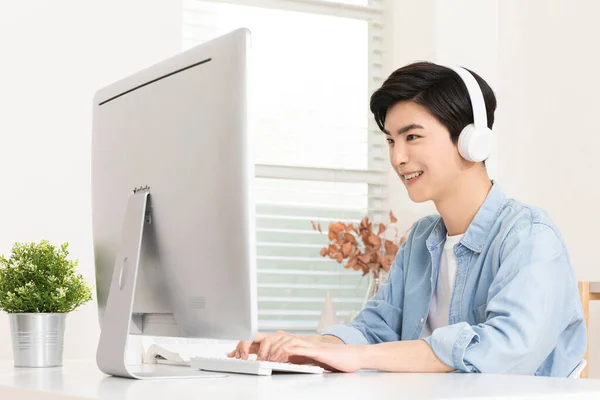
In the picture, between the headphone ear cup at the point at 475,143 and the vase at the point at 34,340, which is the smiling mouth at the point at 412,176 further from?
the vase at the point at 34,340

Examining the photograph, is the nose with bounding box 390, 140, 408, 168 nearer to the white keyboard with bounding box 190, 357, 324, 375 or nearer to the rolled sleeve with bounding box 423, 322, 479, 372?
→ the rolled sleeve with bounding box 423, 322, 479, 372

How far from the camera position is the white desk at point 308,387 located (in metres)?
1.09

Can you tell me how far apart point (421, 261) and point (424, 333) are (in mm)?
173

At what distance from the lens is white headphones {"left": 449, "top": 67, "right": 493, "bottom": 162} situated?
183 cm

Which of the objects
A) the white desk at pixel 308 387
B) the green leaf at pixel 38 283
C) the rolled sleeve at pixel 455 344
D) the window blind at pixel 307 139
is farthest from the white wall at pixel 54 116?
the rolled sleeve at pixel 455 344

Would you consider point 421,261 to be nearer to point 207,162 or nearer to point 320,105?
point 207,162

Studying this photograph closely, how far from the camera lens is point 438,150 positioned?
6.14ft

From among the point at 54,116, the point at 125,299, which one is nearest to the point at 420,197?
the point at 125,299

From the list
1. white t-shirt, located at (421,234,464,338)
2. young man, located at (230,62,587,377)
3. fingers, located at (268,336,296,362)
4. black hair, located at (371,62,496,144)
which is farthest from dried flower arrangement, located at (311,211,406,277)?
fingers, located at (268,336,296,362)

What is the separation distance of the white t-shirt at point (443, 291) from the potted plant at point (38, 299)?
29.7 inches

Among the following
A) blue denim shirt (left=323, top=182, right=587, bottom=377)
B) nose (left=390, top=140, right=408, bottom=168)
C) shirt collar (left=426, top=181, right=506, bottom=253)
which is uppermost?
→ nose (left=390, top=140, right=408, bottom=168)

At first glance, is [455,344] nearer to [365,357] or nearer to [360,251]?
[365,357]

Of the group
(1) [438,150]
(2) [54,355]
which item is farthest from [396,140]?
(2) [54,355]

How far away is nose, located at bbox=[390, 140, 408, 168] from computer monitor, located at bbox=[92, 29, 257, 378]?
2.06 ft
